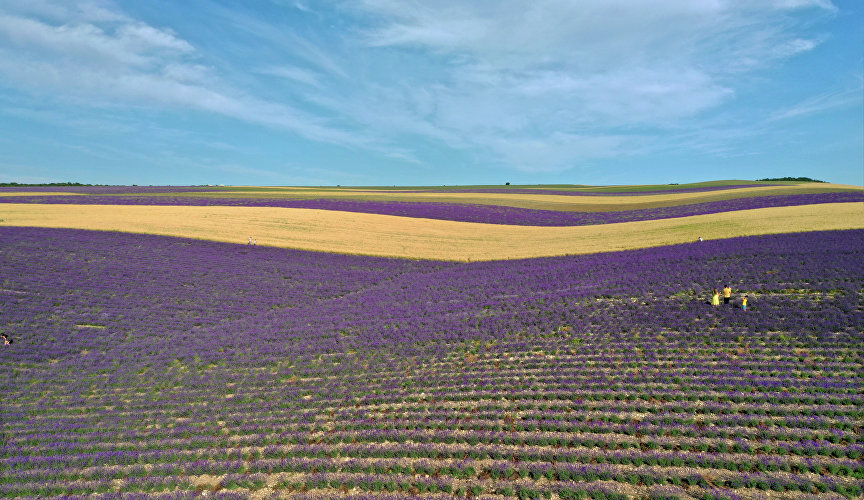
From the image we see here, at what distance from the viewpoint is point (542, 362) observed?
16453 millimetres

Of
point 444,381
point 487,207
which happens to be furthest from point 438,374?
point 487,207

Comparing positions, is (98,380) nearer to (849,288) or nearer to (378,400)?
(378,400)

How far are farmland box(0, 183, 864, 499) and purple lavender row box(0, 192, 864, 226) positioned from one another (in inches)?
779

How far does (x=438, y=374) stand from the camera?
53.3ft

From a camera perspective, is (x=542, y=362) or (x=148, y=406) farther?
(x=542, y=362)

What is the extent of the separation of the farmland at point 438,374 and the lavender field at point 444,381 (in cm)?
9

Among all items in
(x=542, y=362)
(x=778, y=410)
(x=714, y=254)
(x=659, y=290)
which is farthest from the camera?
(x=714, y=254)

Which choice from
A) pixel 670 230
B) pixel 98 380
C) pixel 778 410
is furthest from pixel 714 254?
pixel 98 380

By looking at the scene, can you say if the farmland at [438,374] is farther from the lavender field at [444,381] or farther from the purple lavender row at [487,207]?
the purple lavender row at [487,207]

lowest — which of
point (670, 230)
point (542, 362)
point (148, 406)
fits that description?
point (148, 406)

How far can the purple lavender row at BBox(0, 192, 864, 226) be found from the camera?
51.3m

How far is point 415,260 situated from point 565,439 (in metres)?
24.7

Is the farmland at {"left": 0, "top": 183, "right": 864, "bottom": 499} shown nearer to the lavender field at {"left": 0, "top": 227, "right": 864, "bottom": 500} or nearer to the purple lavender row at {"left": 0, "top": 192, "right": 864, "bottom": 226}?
the lavender field at {"left": 0, "top": 227, "right": 864, "bottom": 500}

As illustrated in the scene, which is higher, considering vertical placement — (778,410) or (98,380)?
(778,410)
